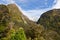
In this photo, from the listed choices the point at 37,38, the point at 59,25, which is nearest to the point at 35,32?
the point at 37,38

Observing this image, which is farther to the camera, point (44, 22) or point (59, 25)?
point (44, 22)

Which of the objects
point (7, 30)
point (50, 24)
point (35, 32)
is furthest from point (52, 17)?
point (7, 30)

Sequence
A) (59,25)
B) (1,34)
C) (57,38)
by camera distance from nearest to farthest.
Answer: (1,34) < (57,38) < (59,25)

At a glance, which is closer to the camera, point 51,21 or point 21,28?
point 21,28

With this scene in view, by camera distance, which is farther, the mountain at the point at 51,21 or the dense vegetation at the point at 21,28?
the mountain at the point at 51,21

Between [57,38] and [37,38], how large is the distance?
3603 centimetres

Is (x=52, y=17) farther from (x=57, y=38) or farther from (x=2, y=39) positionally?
(x=2, y=39)

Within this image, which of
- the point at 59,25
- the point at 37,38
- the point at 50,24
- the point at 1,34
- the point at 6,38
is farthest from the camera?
the point at 50,24

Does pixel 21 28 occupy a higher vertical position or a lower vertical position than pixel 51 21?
higher

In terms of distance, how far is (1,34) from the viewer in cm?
5997

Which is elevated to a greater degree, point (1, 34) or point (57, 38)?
point (1, 34)

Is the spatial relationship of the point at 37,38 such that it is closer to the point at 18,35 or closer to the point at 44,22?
the point at 18,35

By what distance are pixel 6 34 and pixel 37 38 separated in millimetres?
12388

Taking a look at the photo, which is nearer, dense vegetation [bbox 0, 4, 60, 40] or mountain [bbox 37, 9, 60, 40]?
dense vegetation [bbox 0, 4, 60, 40]
